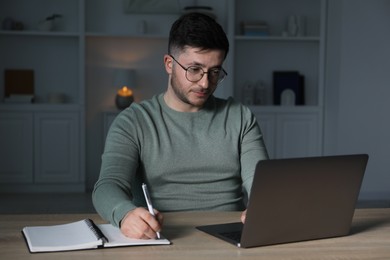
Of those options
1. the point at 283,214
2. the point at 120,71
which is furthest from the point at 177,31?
the point at 120,71

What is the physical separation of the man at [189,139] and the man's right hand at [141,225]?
13.6 inches

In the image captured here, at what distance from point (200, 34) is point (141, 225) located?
751 mm

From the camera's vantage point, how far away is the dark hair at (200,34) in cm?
220

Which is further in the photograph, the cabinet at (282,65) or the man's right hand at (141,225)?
the cabinet at (282,65)

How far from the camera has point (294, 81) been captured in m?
6.61

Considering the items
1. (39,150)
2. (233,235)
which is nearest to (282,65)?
(39,150)

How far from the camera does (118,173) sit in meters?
2.12

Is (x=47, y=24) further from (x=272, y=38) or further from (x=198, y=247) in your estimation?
(x=198, y=247)

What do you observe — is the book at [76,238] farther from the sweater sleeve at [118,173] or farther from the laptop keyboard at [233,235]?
the laptop keyboard at [233,235]

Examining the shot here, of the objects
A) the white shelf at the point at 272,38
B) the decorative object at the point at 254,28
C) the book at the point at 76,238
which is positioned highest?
the decorative object at the point at 254,28

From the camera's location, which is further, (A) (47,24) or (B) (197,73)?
(A) (47,24)

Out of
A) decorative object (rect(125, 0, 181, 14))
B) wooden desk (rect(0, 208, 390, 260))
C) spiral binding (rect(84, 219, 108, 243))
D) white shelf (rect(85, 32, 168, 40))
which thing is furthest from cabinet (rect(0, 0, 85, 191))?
spiral binding (rect(84, 219, 108, 243))

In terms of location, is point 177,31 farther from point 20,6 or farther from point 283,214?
point 20,6

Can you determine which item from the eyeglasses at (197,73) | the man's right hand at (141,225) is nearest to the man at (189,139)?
the eyeglasses at (197,73)
